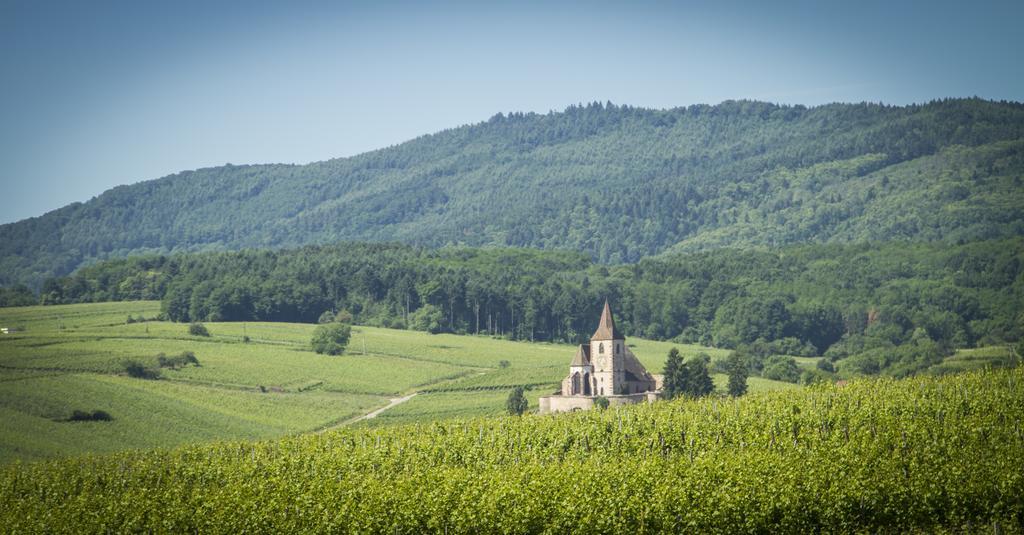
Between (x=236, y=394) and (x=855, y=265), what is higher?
(x=855, y=265)

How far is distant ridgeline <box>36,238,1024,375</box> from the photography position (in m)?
128

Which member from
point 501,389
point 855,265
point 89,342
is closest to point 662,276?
point 855,265

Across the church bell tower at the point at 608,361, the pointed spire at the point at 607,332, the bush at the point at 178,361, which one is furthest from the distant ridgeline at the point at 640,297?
the pointed spire at the point at 607,332

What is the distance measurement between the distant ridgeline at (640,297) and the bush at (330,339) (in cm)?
1608

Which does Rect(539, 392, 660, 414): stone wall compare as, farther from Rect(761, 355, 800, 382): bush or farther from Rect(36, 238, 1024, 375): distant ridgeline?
Rect(36, 238, 1024, 375): distant ridgeline

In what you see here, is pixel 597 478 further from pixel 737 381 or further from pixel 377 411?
pixel 737 381

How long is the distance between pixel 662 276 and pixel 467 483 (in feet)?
431

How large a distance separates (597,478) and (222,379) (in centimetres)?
5260

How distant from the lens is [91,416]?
237 ft

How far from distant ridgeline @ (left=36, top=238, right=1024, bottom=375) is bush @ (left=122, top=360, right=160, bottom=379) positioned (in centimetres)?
3174

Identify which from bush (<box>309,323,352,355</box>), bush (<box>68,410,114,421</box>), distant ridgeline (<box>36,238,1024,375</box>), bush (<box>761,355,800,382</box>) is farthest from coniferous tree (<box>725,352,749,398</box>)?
bush (<box>68,410,114,421</box>)

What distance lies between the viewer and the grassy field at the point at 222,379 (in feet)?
234

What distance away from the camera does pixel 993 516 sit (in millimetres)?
41469

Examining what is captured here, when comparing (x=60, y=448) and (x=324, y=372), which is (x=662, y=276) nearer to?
(x=324, y=372)
